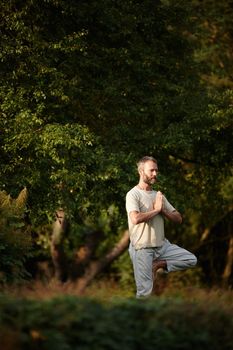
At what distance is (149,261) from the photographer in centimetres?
1041

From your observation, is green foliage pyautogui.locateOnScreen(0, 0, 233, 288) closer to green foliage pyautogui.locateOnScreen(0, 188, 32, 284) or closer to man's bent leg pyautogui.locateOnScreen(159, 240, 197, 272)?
green foliage pyautogui.locateOnScreen(0, 188, 32, 284)

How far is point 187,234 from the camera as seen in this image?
99.7 ft

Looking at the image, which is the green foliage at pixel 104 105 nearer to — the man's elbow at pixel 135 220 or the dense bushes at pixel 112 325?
the man's elbow at pixel 135 220

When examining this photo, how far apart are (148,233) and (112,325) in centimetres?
408

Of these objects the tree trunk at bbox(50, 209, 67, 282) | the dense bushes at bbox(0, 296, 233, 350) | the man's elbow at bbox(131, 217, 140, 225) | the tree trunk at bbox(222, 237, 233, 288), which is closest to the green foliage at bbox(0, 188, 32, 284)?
the man's elbow at bbox(131, 217, 140, 225)

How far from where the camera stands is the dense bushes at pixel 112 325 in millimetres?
6148

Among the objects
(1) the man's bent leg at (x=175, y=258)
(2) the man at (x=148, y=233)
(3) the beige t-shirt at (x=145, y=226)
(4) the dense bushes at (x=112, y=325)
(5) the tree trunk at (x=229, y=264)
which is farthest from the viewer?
(5) the tree trunk at (x=229, y=264)

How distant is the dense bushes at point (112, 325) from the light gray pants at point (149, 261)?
119 inches

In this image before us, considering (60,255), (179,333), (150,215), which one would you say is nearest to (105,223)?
(60,255)

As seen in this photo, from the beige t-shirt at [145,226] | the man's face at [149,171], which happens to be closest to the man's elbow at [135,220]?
the beige t-shirt at [145,226]

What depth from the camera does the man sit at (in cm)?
1030

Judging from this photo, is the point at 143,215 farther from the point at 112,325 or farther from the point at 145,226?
the point at 112,325

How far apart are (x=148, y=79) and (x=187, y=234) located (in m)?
12.4

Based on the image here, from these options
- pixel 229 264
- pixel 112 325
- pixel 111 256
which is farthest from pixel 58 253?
pixel 112 325
